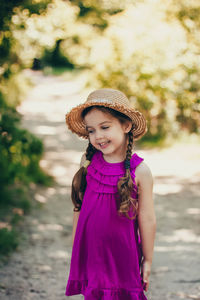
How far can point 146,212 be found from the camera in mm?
1990

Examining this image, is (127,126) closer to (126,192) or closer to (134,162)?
(134,162)

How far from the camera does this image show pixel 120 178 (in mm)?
1903

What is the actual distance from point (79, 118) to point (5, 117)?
4.75 feet

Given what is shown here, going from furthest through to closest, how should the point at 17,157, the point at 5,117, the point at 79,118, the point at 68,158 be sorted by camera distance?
the point at 68,158 < the point at 17,157 < the point at 5,117 < the point at 79,118

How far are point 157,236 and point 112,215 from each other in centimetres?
261

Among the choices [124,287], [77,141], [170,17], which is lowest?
[124,287]

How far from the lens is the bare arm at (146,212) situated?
6.45 feet

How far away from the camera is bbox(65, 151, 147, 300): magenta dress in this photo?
1.91m

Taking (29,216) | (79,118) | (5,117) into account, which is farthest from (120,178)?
(29,216)

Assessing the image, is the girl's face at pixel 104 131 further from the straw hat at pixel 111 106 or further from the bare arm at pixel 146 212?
the bare arm at pixel 146 212

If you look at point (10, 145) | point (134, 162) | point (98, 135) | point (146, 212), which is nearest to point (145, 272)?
point (146, 212)

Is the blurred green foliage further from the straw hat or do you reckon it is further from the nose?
the nose

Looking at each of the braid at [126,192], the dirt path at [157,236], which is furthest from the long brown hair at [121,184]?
the dirt path at [157,236]

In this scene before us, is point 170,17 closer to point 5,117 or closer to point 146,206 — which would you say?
point 5,117
